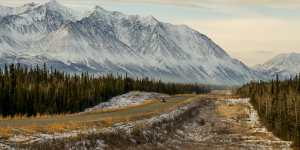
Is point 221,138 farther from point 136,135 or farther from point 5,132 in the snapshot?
point 5,132

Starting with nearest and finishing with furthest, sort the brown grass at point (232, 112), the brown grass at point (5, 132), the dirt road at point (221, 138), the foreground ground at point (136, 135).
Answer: the brown grass at point (5, 132), the foreground ground at point (136, 135), the dirt road at point (221, 138), the brown grass at point (232, 112)

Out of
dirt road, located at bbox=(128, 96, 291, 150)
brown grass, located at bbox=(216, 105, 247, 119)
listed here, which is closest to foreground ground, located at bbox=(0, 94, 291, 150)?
dirt road, located at bbox=(128, 96, 291, 150)

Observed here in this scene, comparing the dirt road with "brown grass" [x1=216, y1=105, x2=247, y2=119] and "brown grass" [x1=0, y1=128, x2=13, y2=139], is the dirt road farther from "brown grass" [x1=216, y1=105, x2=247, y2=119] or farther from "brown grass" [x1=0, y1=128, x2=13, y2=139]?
→ "brown grass" [x1=216, y1=105, x2=247, y2=119]

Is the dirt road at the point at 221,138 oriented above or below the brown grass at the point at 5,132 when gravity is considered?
below

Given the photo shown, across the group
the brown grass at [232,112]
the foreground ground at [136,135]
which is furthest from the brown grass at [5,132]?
the brown grass at [232,112]

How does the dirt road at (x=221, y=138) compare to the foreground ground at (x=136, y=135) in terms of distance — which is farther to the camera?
the dirt road at (x=221, y=138)

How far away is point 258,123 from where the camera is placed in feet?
252

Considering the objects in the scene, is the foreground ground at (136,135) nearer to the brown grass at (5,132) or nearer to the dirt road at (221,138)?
the dirt road at (221,138)

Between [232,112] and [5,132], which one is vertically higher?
[5,132]

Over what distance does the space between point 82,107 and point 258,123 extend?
44296mm

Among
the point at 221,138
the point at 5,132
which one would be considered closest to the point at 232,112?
the point at 221,138

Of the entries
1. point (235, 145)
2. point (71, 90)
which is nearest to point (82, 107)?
point (71, 90)

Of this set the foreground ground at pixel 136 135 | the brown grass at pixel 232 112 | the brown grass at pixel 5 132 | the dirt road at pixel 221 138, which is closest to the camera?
the brown grass at pixel 5 132

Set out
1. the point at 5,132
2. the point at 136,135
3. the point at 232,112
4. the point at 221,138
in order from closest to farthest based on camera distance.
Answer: the point at 5,132 < the point at 136,135 < the point at 221,138 < the point at 232,112
